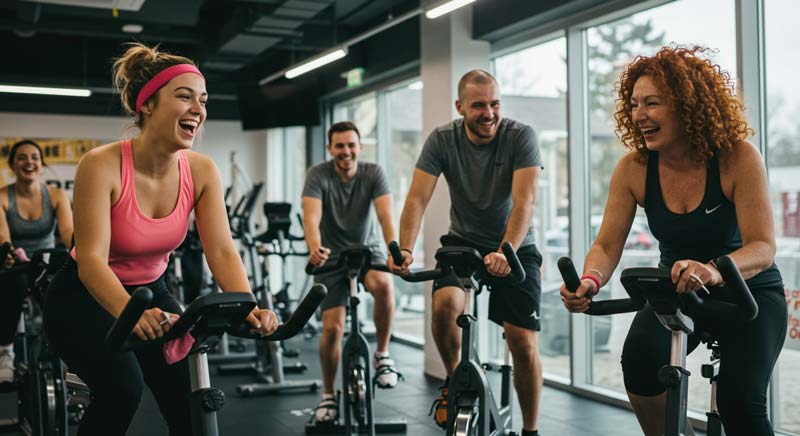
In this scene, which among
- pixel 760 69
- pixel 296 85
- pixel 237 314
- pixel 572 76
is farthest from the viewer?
pixel 296 85

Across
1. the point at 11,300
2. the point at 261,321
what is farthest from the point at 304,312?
the point at 11,300

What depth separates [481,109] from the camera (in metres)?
Answer: 3.36

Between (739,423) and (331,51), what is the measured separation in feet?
17.6

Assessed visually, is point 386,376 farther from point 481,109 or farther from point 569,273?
point 569,273

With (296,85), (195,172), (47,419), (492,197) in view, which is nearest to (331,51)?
(296,85)

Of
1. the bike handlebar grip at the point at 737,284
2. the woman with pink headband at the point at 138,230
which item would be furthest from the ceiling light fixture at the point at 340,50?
the bike handlebar grip at the point at 737,284

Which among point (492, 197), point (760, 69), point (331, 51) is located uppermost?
point (331, 51)

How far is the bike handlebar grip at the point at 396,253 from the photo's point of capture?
9.44 feet

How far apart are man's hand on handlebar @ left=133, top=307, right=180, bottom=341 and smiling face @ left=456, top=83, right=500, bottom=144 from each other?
2.02 metres

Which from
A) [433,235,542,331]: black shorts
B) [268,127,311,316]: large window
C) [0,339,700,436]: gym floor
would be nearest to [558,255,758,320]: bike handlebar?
[433,235,542,331]: black shorts

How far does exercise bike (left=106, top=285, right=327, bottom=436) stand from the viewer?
5.08 feet

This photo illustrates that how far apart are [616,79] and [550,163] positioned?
102cm

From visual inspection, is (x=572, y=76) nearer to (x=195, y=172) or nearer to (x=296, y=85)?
(x=195, y=172)

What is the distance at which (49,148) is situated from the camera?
9867mm
